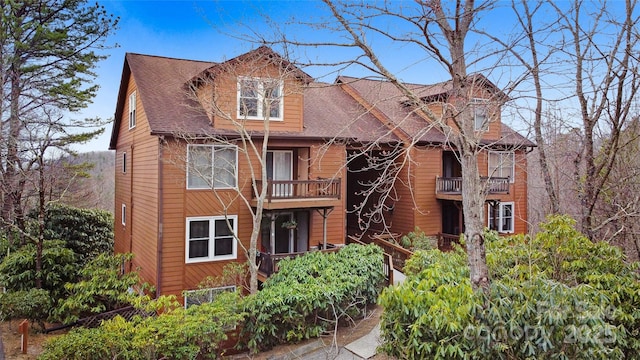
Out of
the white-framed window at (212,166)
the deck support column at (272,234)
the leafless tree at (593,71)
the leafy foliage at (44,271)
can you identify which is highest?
the leafless tree at (593,71)

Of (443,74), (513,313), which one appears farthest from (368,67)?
(513,313)

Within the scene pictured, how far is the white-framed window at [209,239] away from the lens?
13.0 m

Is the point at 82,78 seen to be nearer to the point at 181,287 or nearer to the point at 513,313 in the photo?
the point at 181,287

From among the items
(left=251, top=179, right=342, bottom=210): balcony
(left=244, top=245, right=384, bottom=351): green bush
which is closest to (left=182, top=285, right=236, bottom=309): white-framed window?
(left=244, top=245, right=384, bottom=351): green bush

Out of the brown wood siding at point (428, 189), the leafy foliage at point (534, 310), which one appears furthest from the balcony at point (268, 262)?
the brown wood siding at point (428, 189)

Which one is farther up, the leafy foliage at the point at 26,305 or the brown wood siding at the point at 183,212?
the brown wood siding at the point at 183,212

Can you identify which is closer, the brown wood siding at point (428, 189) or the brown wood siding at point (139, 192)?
the brown wood siding at point (139, 192)

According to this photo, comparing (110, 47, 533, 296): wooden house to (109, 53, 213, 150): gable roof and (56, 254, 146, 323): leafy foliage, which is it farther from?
(56, 254, 146, 323): leafy foliage

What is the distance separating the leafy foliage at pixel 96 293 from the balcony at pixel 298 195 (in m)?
4.77

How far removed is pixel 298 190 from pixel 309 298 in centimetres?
533

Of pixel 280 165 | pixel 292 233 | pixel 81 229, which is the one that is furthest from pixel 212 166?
pixel 81 229

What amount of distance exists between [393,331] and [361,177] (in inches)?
571

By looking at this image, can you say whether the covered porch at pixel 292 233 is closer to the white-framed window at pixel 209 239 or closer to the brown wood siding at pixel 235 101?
the white-framed window at pixel 209 239

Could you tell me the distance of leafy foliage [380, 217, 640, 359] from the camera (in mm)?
5078
